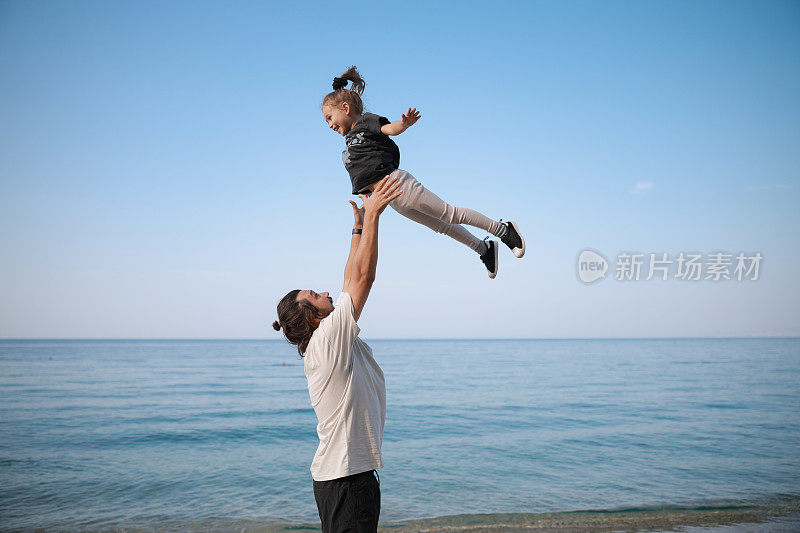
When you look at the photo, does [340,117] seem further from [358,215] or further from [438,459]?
[438,459]

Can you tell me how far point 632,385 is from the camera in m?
25.2

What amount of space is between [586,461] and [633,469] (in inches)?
38.9

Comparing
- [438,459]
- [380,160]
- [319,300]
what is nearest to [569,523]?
[438,459]

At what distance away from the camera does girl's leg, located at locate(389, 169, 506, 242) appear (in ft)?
10.2

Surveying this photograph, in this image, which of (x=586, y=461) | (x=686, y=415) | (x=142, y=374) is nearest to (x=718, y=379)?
(x=686, y=415)

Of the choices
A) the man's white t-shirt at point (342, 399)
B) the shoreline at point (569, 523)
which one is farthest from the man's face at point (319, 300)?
the shoreline at point (569, 523)

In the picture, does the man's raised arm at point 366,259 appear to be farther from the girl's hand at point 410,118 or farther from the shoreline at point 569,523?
the shoreline at point 569,523

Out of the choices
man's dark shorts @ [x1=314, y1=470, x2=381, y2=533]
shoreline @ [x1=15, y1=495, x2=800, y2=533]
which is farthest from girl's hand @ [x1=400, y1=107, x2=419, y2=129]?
shoreline @ [x1=15, y1=495, x2=800, y2=533]

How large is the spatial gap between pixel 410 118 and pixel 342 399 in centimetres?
149

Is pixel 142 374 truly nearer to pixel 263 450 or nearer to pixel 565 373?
pixel 263 450

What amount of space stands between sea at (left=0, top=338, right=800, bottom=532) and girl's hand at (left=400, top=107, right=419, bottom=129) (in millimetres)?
6365

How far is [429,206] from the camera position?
127 inches

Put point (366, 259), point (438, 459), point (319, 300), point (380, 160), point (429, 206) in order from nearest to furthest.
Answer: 1. point (366, 259)
2. point (319, 300)
3. point (380, 160)
4. point (429, 206)
5. point (438, 459)

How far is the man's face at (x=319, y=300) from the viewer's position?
274 centimetres
